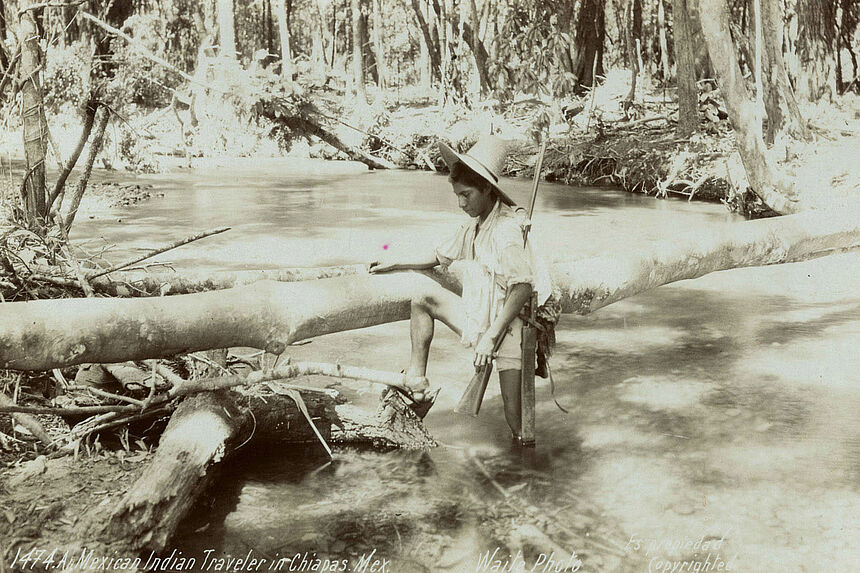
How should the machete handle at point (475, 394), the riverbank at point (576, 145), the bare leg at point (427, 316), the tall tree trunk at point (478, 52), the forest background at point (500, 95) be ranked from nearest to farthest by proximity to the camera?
the machete handle at point (475, 394), the bare leg at point (427, 316), the forest background at point (500, 95), the riverbank at point (576, 145), the tall tree trunk at point (478, 52)

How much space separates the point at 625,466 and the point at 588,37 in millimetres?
19373

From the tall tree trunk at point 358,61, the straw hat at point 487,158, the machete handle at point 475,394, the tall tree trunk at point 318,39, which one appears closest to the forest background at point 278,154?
the machete handle at point 475,394

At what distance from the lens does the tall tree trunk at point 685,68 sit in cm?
1516

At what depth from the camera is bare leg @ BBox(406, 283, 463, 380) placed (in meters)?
4.36

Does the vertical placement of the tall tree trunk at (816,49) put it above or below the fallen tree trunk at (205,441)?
above

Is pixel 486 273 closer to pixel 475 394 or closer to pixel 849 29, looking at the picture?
pixel 475 394

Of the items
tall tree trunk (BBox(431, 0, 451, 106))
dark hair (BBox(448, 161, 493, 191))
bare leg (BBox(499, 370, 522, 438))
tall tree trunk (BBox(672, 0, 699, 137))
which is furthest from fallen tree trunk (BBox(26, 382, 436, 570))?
tall tree trunk (BBox(431, 0, 451, 106))

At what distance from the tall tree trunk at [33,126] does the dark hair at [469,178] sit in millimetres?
2961

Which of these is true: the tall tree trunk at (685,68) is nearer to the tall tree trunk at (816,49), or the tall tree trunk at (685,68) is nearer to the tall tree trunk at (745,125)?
the tall tree trunk at (816,49)

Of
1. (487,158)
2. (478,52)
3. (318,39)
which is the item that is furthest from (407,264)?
(318,39)

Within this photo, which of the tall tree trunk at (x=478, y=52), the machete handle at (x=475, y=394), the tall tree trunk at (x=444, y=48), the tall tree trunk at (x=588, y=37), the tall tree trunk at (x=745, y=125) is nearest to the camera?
the machete handle at (x=475, y=394)

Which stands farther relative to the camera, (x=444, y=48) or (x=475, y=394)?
(x=444, y=48)

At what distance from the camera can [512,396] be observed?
168 inches

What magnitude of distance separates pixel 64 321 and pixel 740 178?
1060cm
